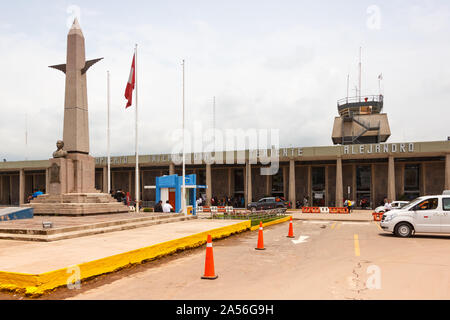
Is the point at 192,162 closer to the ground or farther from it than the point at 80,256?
farther from it

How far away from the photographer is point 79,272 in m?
7.42

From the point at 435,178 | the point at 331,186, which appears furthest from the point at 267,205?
the point at 435,178

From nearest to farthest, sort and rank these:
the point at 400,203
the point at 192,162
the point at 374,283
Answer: the point at 374,283 → the point at 400,203 → the point at 192,162

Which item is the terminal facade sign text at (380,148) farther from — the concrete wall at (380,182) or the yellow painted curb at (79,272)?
the yellow painted curb at (79,272)

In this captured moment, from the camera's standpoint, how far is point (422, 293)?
260 inches

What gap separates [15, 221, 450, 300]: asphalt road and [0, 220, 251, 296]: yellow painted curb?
0.63 feet

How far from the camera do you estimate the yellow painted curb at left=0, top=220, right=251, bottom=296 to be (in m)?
6.67

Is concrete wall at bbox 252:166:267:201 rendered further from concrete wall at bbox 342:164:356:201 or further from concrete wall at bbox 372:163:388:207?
concrete wall at bbox 372:163:388:207

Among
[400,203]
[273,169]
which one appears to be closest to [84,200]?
[400,203]

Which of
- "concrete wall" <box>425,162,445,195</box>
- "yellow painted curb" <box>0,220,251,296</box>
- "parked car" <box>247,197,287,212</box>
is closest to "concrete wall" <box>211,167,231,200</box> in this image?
"parked car" <box>247,197,287,212</box>

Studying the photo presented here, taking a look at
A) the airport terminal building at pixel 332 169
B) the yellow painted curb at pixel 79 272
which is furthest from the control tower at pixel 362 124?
the yellow painted curb at pixel 79 272

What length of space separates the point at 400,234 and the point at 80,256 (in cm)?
1230

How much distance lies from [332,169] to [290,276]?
1540 inches
